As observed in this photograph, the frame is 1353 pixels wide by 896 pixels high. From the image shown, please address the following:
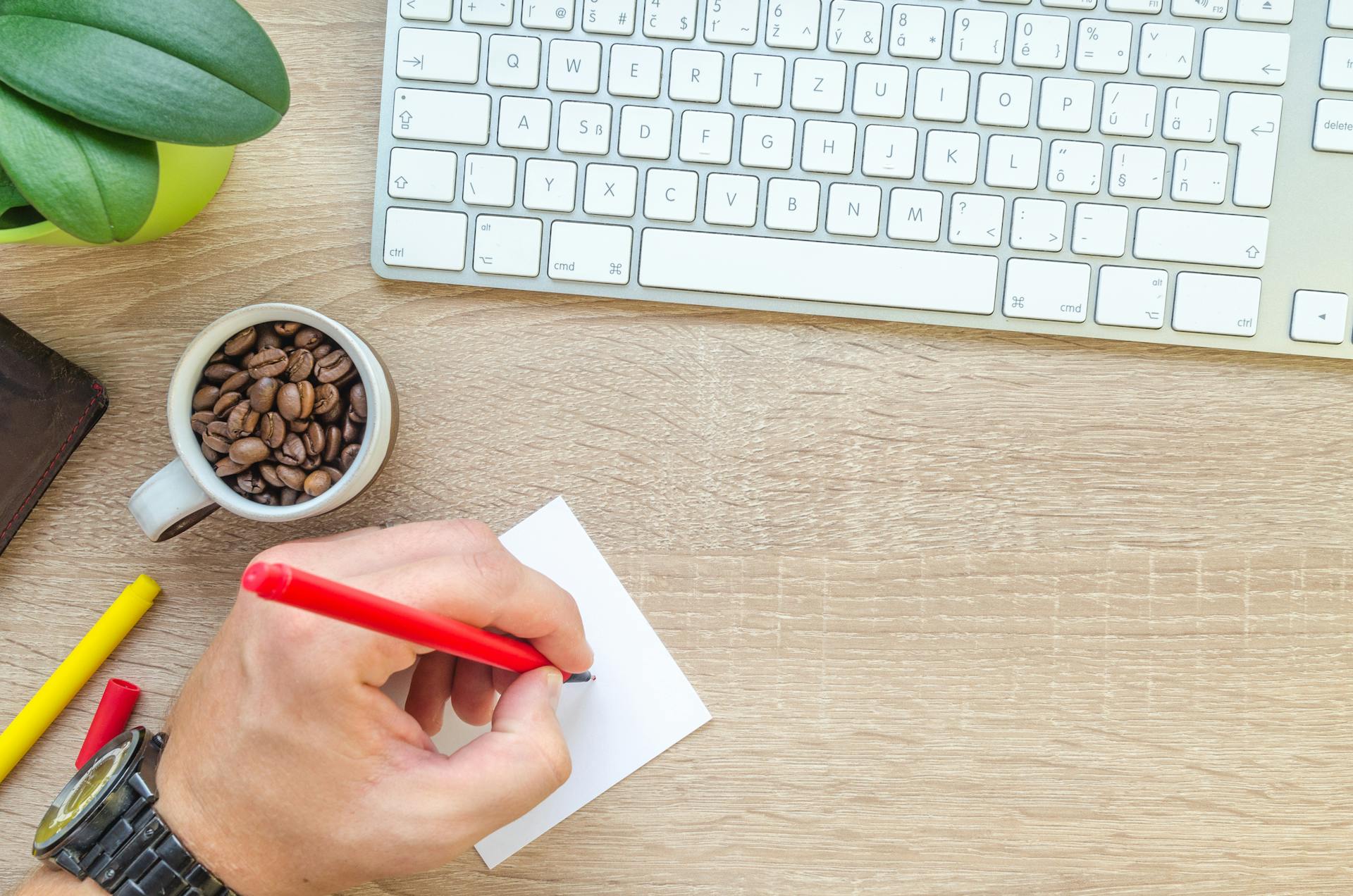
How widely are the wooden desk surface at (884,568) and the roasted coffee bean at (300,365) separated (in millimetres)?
60

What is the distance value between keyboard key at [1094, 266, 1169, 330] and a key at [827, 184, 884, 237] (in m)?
0.14

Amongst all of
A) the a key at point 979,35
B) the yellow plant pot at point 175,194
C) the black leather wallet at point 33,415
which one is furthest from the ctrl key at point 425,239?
the a key at point 979,35

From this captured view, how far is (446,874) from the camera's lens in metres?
0.60

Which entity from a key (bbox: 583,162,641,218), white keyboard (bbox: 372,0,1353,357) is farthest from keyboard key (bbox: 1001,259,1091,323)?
a key (bbox: 583,162,641,218)

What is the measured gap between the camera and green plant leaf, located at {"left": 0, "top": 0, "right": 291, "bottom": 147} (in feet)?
1.40

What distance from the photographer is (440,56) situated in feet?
1.88

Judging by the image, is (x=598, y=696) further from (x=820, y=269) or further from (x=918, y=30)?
(x=918, y=30)

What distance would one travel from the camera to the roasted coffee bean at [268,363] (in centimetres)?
55

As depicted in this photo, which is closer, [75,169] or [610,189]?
[75,169]

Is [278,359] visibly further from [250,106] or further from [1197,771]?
[1197,771]

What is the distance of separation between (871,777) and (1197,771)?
0.20 metres

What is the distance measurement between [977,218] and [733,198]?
0.15 meters

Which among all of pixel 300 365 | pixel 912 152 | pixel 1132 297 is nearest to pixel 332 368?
pixel 300 365

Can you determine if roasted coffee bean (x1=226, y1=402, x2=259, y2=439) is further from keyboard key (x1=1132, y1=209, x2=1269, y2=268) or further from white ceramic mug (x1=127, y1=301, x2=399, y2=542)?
keyboard key (x1=1132, y1=209, x2=1269, y2=268)
